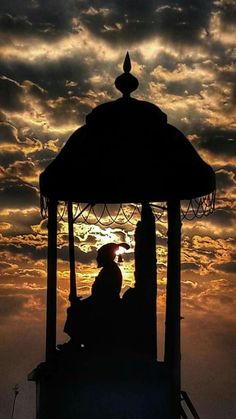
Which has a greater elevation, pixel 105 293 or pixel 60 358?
pixel 105 293

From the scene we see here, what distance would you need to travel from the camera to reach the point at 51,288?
18.2 metres

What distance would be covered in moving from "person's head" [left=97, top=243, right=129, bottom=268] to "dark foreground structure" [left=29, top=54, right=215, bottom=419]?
84 cm

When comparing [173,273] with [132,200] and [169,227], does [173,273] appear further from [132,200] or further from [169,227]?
[132,200]

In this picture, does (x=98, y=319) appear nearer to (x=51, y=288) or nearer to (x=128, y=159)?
(x=51, y=288)

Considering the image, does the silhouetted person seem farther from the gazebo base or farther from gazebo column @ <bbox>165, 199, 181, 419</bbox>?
gazebo column @ <bbox>165, 199, 181, 419</bbox>

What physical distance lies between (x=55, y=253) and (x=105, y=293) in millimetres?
1297

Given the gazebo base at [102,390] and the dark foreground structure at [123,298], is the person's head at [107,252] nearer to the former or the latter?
the dark foreground structure at [123,298]

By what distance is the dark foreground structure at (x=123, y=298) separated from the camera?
1728cm

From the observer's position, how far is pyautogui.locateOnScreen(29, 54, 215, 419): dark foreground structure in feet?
56.7

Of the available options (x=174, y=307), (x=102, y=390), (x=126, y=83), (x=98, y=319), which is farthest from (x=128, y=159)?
(x=102, y=390)

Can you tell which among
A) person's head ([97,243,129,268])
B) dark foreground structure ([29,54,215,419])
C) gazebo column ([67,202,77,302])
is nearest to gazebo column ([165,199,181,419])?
dark foreground structure ([29,54,215,419])

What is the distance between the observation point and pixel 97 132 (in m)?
17.7

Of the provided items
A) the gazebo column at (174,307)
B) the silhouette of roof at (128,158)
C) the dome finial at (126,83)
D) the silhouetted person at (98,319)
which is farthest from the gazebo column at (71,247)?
the dome finial at (126,83)

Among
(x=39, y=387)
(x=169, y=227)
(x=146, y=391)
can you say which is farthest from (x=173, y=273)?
(x=39, y=387)
